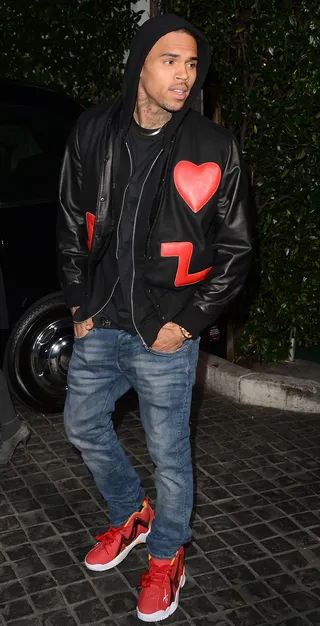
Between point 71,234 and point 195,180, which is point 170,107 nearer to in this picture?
point 195,180

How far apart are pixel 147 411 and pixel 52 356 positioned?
217cm

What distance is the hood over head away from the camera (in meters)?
3.12

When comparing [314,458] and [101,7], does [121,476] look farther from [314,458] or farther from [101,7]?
[101,7]

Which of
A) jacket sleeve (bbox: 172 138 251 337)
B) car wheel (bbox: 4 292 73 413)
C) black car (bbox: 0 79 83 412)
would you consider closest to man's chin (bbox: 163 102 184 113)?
jacket sleeve (bbox: 172 138 251 337)

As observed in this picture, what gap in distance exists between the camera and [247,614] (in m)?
3.59

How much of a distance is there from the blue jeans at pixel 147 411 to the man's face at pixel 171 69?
87 cm

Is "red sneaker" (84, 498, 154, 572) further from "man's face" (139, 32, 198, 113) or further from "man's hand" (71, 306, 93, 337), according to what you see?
"man's face" (139, 32, 198, 113)

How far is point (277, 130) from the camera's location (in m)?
5.50

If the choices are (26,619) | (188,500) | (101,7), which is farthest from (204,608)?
(101,7)

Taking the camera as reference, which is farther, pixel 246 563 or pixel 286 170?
pixel 286 170

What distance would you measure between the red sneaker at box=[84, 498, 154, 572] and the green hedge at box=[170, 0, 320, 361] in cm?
234

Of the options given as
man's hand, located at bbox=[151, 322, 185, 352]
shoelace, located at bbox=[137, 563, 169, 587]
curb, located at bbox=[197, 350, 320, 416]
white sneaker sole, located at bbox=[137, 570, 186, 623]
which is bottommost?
white sneaker sole, located at bbox=[137, 570, 186, 623]

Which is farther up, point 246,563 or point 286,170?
point 286,170

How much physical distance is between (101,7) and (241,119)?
2.11 meters
